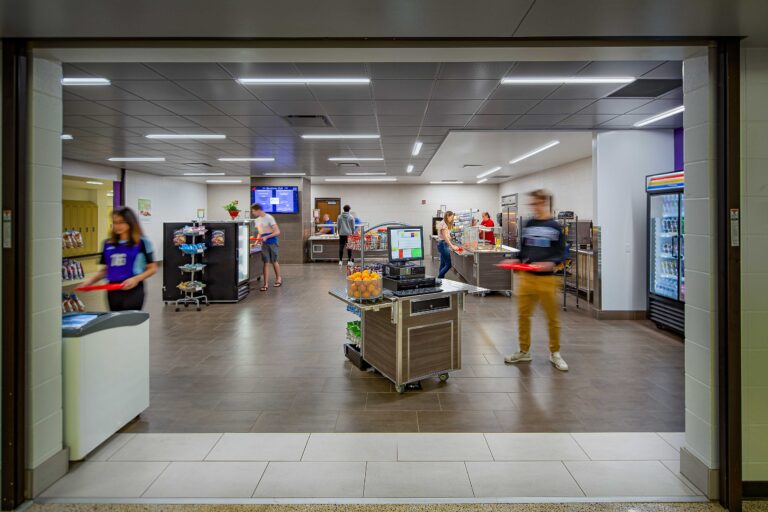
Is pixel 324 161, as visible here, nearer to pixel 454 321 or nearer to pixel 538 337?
pixel 538 337

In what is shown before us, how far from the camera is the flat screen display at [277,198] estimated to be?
13.9 m

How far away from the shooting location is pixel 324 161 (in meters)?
10.8

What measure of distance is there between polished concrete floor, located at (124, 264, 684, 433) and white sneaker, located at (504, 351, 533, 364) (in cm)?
8

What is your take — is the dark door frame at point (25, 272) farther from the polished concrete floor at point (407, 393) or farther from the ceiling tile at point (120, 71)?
the ceiling tile at point (120, 71)

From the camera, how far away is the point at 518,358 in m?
4.48

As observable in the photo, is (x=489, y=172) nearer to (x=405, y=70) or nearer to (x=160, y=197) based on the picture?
(x=405, y=70)

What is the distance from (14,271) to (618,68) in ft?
15.6

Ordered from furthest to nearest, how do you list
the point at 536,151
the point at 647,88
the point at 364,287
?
the point at 536,151, the point at 647,88, the point at 364,287

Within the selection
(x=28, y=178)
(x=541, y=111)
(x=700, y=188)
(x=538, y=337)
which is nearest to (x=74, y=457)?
(x=28, y=178)

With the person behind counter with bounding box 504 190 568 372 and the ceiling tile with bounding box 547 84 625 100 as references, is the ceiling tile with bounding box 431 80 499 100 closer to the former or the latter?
the ceiling tile with bounding box 547 84 625 100

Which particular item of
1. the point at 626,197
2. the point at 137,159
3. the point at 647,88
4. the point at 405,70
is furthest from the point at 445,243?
the point at 137,159

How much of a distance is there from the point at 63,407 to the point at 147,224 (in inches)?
537

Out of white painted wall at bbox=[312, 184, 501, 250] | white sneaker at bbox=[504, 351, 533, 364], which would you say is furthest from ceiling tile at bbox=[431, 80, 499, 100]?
white painted wall at bbox=[312, 184, 501, 250]

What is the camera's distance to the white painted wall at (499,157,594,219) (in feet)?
38.2
